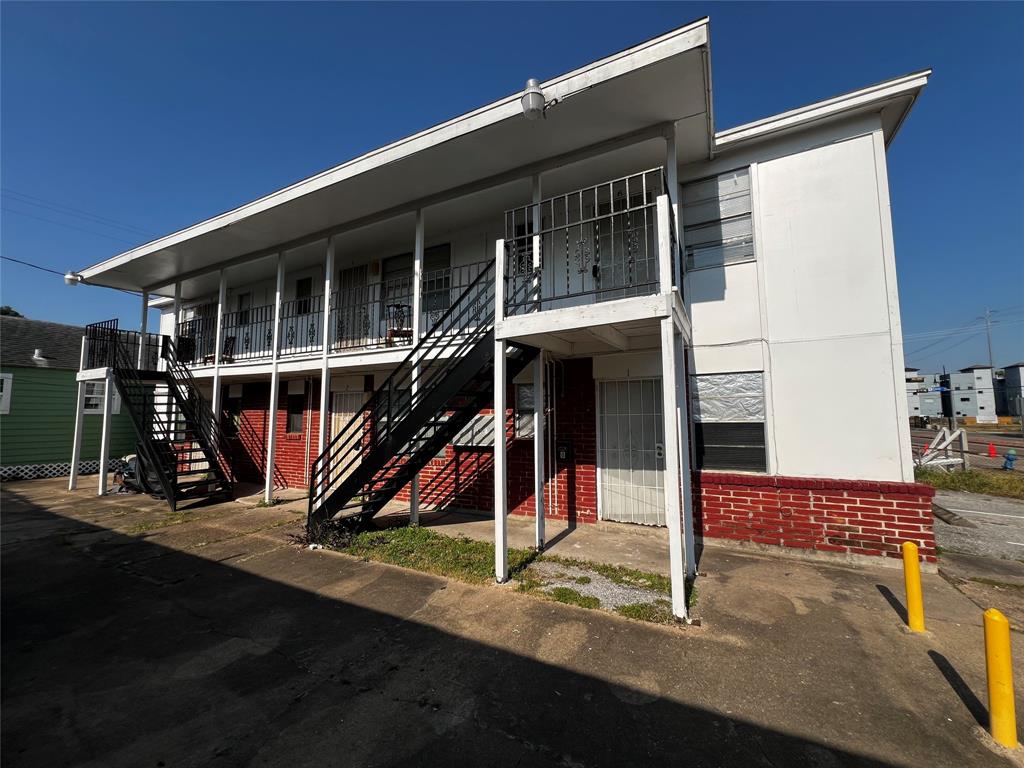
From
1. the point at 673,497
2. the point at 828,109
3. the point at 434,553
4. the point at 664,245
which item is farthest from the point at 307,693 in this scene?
the point at 828,109

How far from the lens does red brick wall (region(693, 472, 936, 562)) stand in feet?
16.7

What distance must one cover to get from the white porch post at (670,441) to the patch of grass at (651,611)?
112 mm

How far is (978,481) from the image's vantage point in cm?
1067

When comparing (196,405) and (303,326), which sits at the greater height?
(303,326)

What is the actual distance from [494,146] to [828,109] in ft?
14.8

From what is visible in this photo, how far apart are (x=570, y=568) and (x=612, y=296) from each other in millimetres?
4122

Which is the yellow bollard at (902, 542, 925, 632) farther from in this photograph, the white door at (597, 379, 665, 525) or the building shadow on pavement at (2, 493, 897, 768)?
the white door at (597, 379, 665, 525)

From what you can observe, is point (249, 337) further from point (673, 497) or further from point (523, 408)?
point (673, 497)

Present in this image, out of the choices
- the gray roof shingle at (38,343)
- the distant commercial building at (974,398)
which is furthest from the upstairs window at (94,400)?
the distant commercial building at (974,398)

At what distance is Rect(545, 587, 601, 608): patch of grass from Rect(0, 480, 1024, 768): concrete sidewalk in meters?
0.11

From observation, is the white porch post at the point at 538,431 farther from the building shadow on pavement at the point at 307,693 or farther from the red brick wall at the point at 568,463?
the building shadow on pavement at the point at 307,693

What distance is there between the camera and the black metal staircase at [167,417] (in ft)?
28.4

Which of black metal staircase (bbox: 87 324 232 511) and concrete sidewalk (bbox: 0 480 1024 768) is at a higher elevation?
black metal staircase (bbox: 87 324 232 511)

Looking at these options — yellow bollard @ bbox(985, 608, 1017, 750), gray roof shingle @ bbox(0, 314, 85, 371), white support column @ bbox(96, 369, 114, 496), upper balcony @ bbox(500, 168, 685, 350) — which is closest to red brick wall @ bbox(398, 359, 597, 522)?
upper balcony @ bbox(500, 168, 685, 350)
